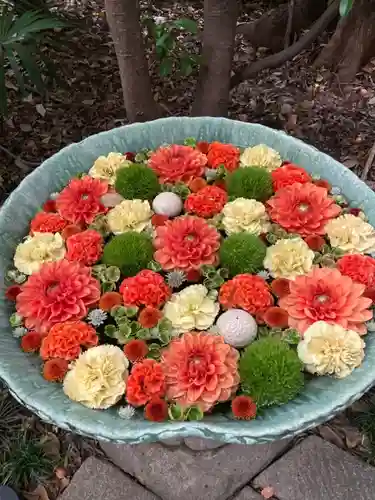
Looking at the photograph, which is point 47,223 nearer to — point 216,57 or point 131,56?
point 131,56

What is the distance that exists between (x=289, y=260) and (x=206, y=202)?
0.23m

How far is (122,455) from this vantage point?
1502 millimetres

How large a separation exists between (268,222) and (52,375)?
0.56 metres

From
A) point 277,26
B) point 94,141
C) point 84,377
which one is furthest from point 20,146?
point 84,377

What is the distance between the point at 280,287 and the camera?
118 cm

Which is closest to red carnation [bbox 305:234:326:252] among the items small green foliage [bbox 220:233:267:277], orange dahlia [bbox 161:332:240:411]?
small green foliage [bbox 220:233:267:277]

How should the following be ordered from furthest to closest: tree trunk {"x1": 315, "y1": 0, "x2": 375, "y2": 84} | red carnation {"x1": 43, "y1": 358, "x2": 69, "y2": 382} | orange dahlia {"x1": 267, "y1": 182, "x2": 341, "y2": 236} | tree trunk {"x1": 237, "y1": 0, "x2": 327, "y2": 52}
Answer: tree trunk {"x1": 237, "y1": 0, "x2": 327, "y2": 52} → tree trunk {"x1": 315, "y1": 0, "x2": 375, "y2": 84} → orange dahlia {"x1": 267, "y1": 182, "x2": 341, "y2": 236} → red carnation {"x1": 43, "y1": 358, "x2": 69, "y2": 382}

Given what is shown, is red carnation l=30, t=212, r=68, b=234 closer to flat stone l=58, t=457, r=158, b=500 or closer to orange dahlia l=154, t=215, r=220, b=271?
orange dahlia l=154, t=215, r=220, b=271

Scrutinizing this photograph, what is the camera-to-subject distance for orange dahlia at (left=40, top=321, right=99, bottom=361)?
3.59ft

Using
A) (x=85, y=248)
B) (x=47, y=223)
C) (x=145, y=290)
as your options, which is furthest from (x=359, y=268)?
(x=47, y=223)

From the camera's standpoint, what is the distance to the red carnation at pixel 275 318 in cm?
113

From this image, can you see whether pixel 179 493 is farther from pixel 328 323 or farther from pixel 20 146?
pixel 20 146

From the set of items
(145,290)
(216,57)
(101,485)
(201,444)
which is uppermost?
(216,57)

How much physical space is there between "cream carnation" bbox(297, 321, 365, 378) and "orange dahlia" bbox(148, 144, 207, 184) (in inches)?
19.2
